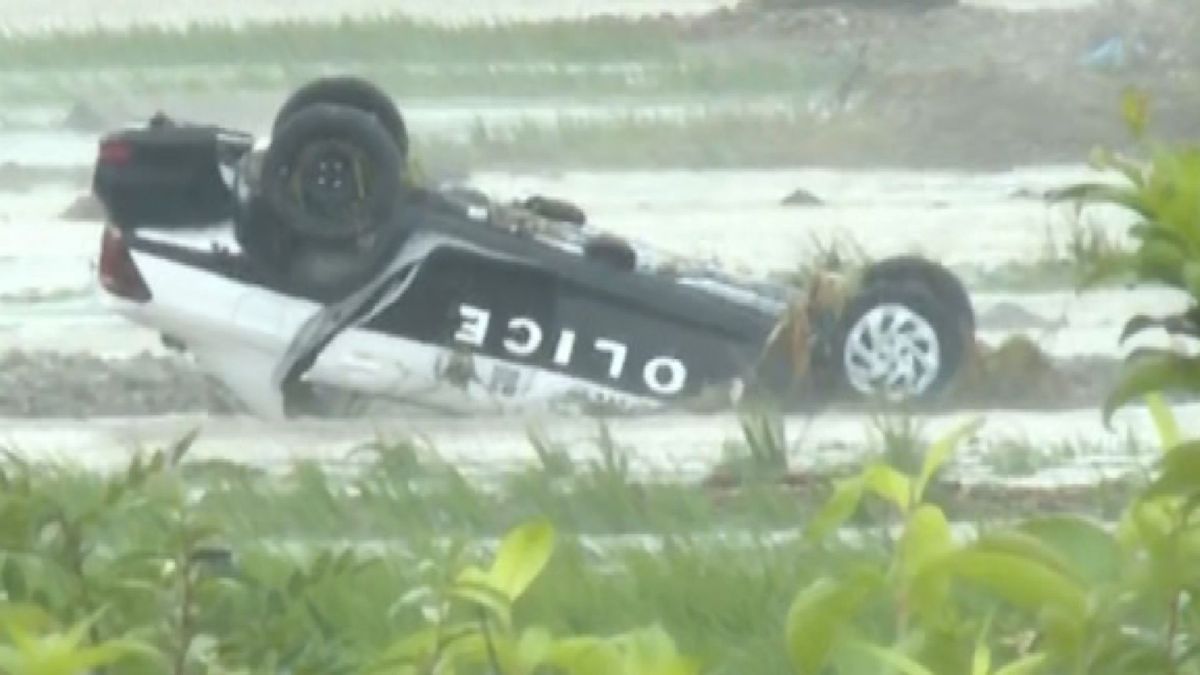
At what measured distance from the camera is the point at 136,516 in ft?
5.91

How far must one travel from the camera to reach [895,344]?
4012 mm

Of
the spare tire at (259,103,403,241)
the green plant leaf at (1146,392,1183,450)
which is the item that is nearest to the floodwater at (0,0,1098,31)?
the spare tire at (259,103,403,241)

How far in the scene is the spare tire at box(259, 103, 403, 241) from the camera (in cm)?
387

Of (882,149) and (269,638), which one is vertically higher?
(882,149)

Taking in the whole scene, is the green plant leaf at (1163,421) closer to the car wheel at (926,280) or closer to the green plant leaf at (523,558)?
the green plant leaf at (523,558)

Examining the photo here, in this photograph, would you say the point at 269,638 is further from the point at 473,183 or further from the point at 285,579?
the point at 473,183

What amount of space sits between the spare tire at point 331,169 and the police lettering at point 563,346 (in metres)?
0.20

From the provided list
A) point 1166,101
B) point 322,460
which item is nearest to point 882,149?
point 1166,101

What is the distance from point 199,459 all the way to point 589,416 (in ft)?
2.07

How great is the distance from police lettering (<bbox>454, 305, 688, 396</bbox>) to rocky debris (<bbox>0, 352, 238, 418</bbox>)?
1.09ft

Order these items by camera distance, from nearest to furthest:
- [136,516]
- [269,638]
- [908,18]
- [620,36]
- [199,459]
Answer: [269,638] → [136,516] → [199,459] → [620,36] → [908,18]

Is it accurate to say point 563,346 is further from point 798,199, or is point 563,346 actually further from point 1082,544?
point 1082,544

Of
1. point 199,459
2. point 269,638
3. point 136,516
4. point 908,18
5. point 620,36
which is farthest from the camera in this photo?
point 908,18

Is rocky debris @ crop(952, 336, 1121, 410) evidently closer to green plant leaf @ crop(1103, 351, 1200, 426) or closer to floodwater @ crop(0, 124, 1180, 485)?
floodwater @ crop(0, 124, 1180, 485)
